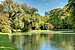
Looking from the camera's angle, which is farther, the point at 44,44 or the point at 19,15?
the point at 19,15

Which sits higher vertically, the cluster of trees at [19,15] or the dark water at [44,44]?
the cluster of trees at [19,15]

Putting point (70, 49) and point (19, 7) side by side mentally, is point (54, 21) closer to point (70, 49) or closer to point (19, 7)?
point (19, 7)

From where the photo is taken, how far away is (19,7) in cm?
6278

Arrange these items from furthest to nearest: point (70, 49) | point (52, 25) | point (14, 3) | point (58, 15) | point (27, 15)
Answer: point (58, 15)
point (52, 25)
point (27, 15)
point (14, 3)
point (70, 49)

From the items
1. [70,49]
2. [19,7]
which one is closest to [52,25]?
[19,7]

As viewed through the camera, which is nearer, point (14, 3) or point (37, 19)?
point (14, 3)

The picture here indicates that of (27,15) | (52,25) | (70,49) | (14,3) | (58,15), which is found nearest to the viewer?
(70,49)

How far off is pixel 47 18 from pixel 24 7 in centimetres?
4470

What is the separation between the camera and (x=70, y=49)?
21016mm

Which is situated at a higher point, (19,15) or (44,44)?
(19,15)

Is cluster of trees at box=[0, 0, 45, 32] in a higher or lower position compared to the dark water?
higher

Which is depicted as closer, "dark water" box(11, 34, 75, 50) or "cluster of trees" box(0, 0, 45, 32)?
"dark water" box(11, 34, 75, 50)

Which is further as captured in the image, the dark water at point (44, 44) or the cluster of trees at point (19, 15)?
the cluster of trees at point (19, 15)

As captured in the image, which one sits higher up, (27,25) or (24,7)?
(24,7)
